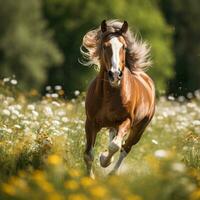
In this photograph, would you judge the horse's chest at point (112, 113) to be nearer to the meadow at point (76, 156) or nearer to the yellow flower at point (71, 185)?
the meadow at point (76, 156)

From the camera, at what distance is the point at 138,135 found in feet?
43.6

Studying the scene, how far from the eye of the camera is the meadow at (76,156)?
287 inches

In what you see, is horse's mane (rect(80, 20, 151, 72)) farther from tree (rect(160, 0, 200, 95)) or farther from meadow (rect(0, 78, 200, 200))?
tree (rect(160, 0, 200, 95))

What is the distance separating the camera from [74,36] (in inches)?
2245

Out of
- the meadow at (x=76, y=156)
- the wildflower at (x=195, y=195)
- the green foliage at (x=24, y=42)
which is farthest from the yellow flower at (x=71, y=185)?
the green foliage at (x=24, y=42)

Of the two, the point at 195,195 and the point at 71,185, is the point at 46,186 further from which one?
the point at 195,195

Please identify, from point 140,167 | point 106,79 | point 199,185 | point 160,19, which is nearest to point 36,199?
point 199,185

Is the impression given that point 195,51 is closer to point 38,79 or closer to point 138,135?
point 38,79

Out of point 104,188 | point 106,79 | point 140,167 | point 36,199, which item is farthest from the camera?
point 140,167

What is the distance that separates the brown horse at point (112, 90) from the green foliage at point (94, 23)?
41.3 m

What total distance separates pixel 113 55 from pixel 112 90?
2.49ft

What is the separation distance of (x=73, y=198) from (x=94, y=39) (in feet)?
18.1

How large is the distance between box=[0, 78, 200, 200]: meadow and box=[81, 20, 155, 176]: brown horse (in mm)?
410

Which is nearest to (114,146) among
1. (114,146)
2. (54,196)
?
(114,146)
